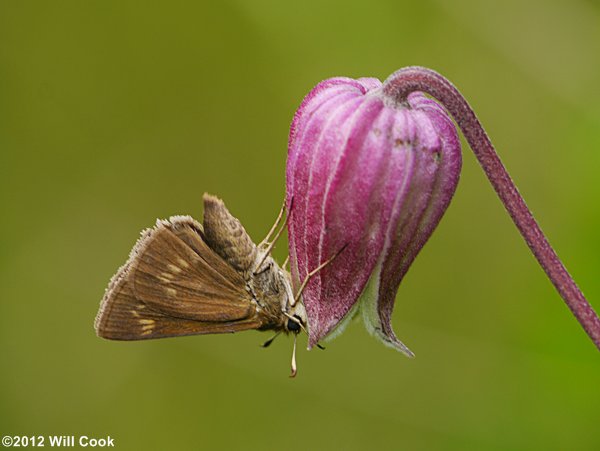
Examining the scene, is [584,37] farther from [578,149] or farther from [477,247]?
[477,247]

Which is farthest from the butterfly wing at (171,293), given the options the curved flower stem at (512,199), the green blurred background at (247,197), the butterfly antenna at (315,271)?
the green blurred background at (247,197)

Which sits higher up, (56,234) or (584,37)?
(584,37)

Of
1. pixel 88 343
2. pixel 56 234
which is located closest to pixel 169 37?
pixel 56 234

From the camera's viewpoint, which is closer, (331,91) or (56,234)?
(331,91)

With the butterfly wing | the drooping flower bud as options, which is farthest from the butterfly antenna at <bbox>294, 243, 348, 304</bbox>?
the butterfly wing

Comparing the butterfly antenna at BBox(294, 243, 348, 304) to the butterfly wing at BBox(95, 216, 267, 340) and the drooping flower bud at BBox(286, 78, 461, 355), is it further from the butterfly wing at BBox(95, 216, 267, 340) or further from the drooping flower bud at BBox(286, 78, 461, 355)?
the butterfly wing at BBox(95, 216, 267, 340)


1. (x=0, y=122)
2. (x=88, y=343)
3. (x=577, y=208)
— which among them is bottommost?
(x=88, y=343)

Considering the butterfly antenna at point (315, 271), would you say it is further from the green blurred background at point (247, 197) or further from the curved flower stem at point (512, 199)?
the green blurred background at point (247, 197)
